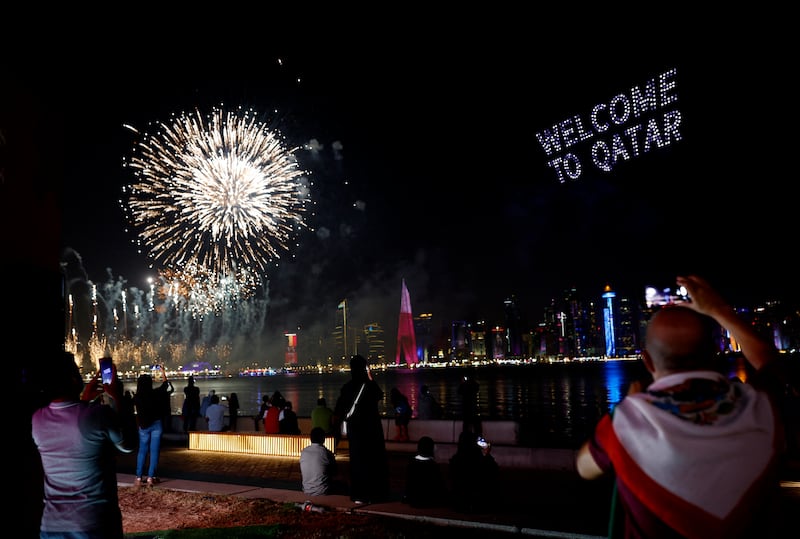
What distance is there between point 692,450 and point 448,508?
20.9ft

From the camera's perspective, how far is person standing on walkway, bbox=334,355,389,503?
8438 millimetres

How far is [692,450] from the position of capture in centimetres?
222

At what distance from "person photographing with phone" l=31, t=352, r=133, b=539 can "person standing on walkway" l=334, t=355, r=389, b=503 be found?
448 centimetres

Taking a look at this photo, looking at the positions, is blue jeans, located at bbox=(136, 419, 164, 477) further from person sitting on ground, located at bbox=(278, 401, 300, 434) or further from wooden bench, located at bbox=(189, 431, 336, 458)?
person sitting on ground, located at bbox=(278, 401, 300, 434)

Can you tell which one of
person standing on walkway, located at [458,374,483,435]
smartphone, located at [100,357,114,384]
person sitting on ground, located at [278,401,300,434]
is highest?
smartphone, located at [100,357,114,384]

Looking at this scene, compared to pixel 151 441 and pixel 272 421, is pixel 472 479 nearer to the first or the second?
pixel 151 441

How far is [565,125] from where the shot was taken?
1352 cm

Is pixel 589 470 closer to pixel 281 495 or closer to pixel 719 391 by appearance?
pixel 719 391

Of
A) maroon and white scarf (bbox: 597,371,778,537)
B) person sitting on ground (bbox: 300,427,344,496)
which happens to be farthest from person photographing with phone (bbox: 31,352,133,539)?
person sitting on ground (bbox: 300,427,344,496)

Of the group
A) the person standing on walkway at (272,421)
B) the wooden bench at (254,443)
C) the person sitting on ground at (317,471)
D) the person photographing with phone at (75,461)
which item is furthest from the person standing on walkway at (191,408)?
the person photographing with phone at (75,461)

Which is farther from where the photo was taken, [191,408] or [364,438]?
[191,408]

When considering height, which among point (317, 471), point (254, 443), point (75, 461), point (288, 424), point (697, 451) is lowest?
point (254, 443)

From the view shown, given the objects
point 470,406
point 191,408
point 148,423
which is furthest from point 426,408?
point 191,408

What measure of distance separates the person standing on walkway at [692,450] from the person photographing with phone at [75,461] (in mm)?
3295
